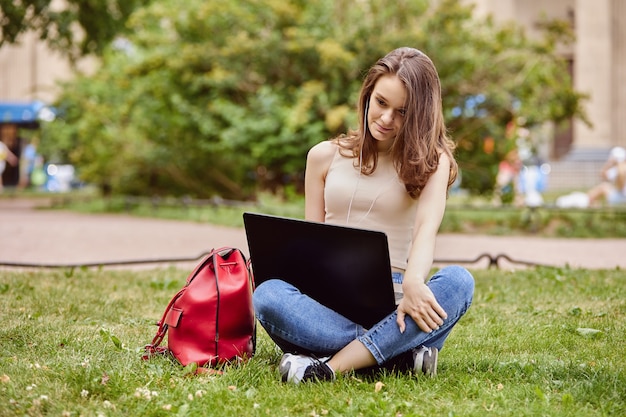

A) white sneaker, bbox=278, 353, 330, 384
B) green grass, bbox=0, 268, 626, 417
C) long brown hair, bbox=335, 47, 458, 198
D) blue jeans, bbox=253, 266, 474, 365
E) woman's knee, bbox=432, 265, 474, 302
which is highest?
long brown hair, bbox=335, 47, 458, 198

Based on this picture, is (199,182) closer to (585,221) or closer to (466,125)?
(466,125)

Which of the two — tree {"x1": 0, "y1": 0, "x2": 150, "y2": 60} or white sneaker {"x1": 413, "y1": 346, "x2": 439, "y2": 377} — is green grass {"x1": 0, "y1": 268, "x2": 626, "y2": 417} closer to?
white sneaker {"x1": 413, "y1": 346, "x2": 439, "y2": 377}

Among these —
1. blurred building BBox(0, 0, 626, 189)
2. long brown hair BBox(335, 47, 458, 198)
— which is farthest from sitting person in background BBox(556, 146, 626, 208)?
long brown hair BBox(335, 47, 458, 198)

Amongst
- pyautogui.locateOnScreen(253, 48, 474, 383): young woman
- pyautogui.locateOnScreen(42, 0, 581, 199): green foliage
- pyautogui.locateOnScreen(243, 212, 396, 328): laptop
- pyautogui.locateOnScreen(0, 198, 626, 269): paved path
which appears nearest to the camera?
pyautogui.locateOnScreen(243, 212, 396, 328): laptop

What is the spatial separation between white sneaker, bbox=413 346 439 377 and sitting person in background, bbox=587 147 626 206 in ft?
38.0

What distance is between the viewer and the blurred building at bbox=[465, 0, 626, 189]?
813 inches

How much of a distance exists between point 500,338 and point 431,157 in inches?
55.1

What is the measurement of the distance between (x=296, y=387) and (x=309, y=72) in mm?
9740

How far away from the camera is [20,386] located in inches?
119

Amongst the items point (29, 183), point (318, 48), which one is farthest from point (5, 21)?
point (29, 183)

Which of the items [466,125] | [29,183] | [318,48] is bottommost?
[29,183]

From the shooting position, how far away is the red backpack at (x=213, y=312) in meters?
3.31

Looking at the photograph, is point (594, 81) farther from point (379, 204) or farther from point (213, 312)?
point (213, 312)

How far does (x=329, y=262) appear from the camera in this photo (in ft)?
10.3
